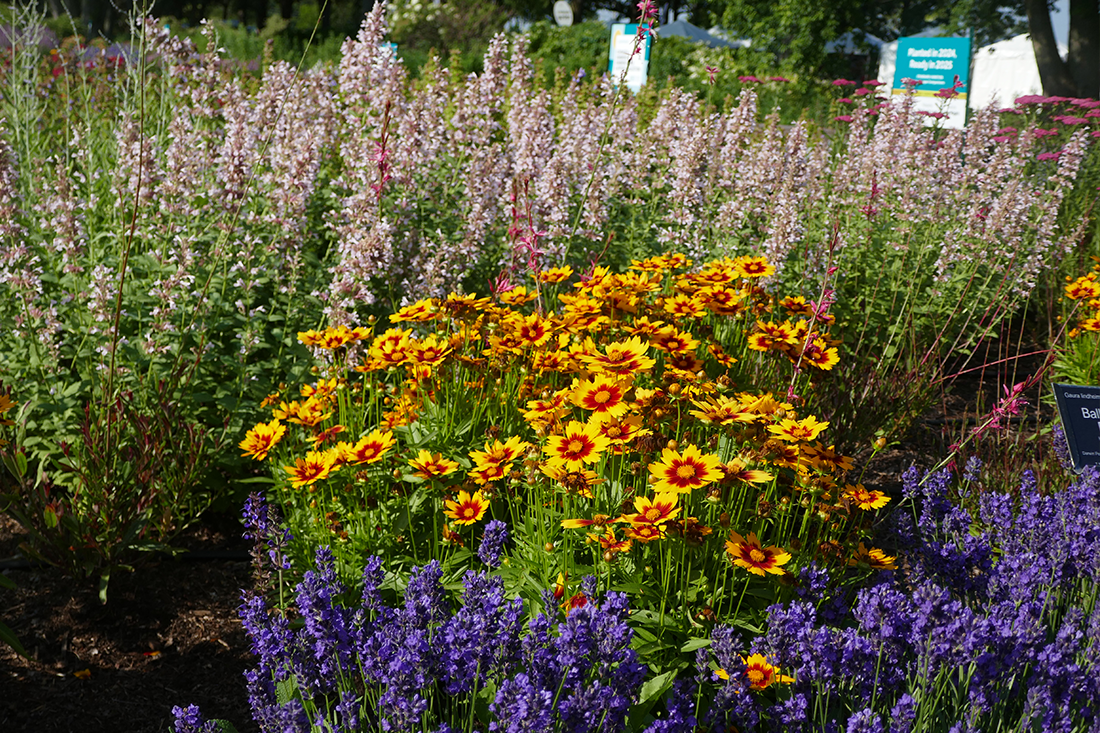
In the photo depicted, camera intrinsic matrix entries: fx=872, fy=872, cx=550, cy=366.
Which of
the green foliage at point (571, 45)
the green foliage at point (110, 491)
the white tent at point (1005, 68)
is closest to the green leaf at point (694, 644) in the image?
the green foliage at point (110, 491)

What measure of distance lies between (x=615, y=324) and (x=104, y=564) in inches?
72.0

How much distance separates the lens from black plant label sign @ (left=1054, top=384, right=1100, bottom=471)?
9.89 feet

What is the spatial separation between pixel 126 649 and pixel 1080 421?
129 inches

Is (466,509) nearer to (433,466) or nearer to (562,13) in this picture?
(433,466)

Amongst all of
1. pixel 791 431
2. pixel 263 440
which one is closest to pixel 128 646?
pixel 263 440

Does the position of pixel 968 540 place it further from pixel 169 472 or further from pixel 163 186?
pixel 163 186

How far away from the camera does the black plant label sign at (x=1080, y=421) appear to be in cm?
302

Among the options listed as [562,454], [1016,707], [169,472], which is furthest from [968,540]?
[169,472]

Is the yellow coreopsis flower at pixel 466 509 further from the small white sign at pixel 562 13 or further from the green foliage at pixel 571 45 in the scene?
the green foliage at pixel 571 45

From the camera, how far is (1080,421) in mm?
3066

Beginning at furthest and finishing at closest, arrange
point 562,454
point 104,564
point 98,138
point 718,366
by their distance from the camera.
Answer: point 98,138 → point 718,366 → point 104,564 → point 562,454

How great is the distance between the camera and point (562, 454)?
2.06 meters

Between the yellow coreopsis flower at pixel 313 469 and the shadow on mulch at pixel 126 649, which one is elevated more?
the yellow coreopsis flower at pixel 313 469

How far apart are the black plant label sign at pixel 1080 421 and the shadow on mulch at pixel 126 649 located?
9.16 feet
